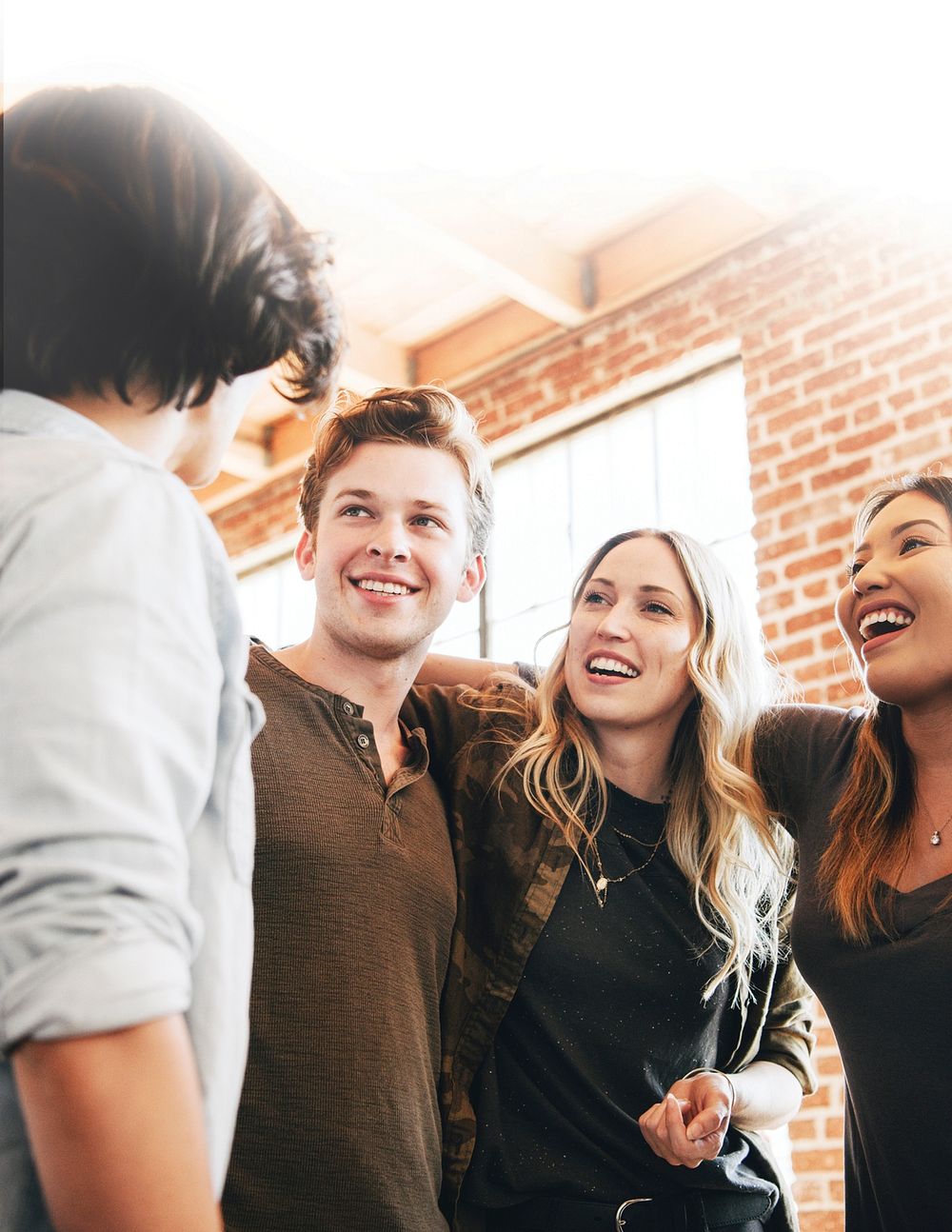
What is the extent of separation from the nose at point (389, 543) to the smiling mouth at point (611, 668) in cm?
42

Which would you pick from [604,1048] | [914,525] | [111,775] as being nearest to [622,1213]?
[604,1048]

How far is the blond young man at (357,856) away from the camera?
161 cm

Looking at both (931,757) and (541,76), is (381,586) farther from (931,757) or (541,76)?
(541,76)

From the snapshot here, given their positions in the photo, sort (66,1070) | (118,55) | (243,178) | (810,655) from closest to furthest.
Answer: (66,1070)
(243,178)
(118,55)
(810,655)

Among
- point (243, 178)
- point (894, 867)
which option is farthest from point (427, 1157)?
point (243, 178)

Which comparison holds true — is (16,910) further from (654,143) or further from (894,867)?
(654,143)

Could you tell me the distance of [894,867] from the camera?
77.2 inches

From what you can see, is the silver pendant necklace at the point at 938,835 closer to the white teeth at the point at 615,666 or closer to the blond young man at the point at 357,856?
the white teeth at the point at 615,666

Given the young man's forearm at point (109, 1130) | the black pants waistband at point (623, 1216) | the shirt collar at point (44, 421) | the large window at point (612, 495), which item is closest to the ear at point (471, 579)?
the black pants waistband at point (623, 1216)

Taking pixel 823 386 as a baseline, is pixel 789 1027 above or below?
below

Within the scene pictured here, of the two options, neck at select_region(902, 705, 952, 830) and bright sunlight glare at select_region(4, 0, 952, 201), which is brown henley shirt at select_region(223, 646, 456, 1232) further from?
bright sunlight glare at select_region(4, 0, 952, 201)

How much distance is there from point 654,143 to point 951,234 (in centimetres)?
108

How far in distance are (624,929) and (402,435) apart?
0.94 m

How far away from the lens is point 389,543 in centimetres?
211
